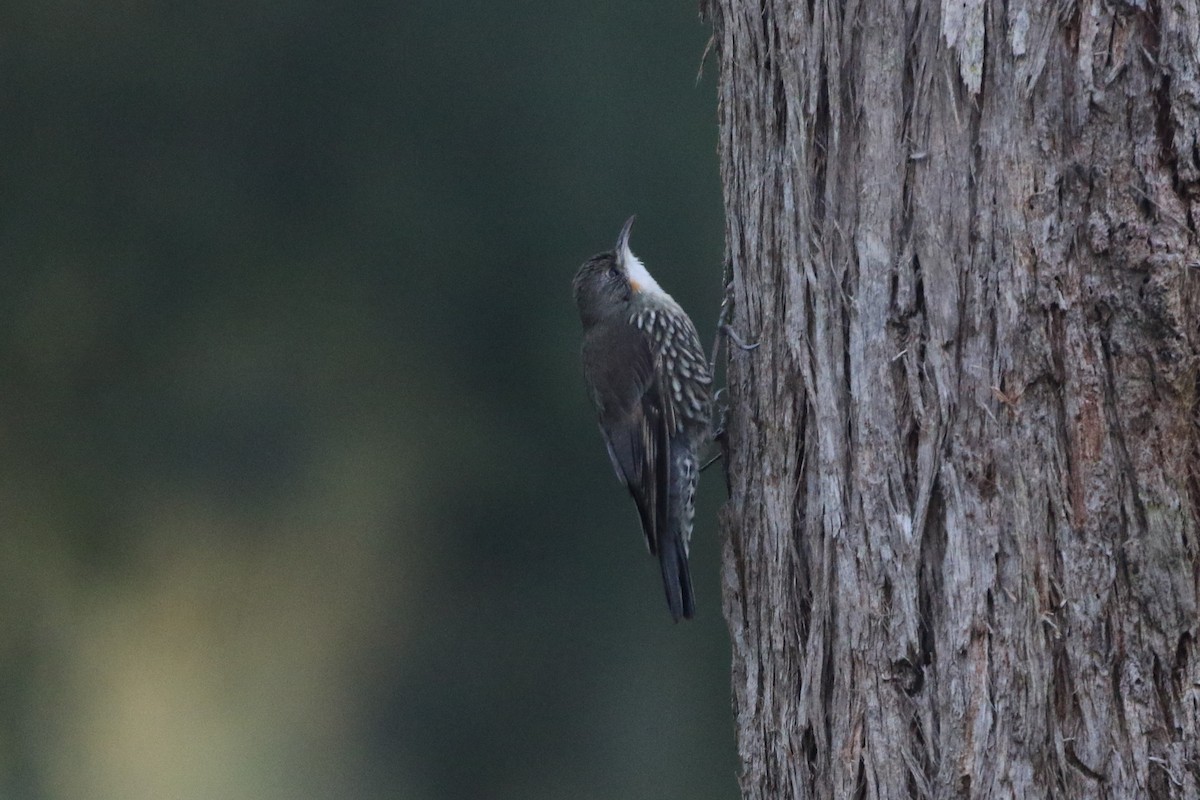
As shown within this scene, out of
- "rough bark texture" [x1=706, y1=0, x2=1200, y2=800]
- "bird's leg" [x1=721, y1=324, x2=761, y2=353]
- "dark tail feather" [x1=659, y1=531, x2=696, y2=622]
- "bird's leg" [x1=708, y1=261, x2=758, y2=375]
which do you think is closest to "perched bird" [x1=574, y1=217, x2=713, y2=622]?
"dark tail feather" [x1=659, y1=531, x2=696, y2=622]

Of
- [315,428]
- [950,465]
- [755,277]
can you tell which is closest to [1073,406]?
[950,465]

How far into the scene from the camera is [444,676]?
16.1ft

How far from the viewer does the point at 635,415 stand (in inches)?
128

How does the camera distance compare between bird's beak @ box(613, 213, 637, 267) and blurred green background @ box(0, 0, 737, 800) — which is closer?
bird's beak @ box(613, 213, 637, 267)

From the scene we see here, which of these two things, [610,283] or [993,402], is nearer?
[993,402]

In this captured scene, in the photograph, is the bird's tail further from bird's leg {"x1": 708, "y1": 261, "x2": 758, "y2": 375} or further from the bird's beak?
the bird's beak

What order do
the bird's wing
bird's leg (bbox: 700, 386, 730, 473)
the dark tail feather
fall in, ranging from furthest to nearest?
1. the bird's wing
2. the dark tail feather
3. bird's leg (bbox: 700, 386, 730, 473)

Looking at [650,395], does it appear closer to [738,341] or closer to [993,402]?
[738,341]

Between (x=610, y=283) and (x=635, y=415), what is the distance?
414 millimetres

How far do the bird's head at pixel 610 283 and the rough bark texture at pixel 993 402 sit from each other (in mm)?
1394

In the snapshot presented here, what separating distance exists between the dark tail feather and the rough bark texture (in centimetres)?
97

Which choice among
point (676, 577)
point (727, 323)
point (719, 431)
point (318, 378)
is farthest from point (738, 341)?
point (318, 378)

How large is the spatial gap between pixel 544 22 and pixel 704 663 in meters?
2.53

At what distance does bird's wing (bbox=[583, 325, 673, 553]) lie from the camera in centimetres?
313
